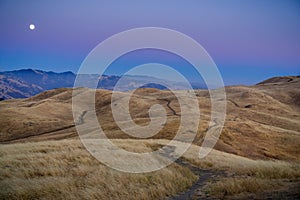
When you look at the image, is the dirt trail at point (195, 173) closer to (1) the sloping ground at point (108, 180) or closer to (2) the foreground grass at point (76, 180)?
(1) the sloping ground at point (108, 180)

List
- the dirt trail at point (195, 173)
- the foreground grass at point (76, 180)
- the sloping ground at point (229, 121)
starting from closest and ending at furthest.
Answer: the foreground grass at point (76, 180) → the dirt trail at point (195, 173) → the sloping ground at point (229, 121)

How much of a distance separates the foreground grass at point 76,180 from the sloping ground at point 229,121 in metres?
26.7

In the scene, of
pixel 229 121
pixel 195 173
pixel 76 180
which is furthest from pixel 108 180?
pixel 229 121

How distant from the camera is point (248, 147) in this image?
46.3 metres

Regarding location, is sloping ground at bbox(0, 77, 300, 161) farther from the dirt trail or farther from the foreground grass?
the foreground grass

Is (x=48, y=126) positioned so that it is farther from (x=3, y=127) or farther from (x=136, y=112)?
(x=136, y=112)

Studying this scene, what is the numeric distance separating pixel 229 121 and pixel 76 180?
53159mm

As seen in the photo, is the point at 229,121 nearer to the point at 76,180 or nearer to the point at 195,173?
the point at 195,173

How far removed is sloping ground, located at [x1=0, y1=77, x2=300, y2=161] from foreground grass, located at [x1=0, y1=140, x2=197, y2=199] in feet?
87.6

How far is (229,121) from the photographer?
62719 mm

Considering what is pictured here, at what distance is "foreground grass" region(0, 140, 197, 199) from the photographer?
12.3 m

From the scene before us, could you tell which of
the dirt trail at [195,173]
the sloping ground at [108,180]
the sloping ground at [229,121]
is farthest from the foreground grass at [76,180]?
the sloping ground at [229,121]

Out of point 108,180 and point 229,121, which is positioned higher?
point 229,121

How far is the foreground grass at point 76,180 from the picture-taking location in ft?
40.4
